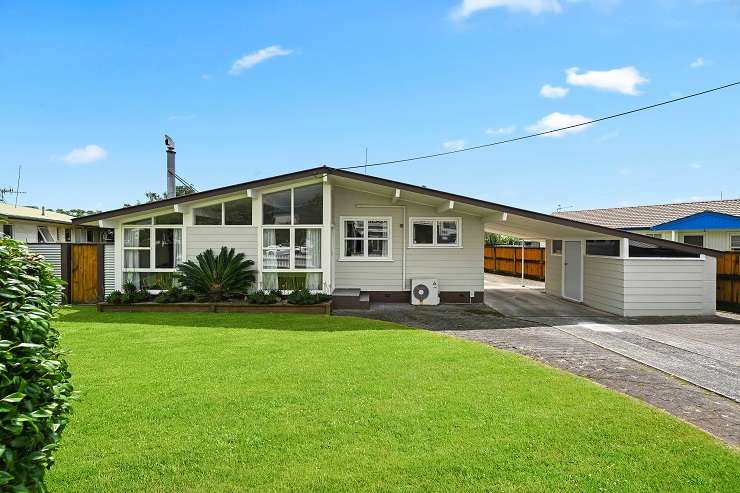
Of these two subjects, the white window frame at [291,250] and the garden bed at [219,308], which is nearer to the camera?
the garden bed at [219,308]

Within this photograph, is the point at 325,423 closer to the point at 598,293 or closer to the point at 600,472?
the point at 600,472

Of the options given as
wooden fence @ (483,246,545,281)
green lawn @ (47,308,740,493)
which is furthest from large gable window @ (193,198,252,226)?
wooden fence @ (483,246,545,281)

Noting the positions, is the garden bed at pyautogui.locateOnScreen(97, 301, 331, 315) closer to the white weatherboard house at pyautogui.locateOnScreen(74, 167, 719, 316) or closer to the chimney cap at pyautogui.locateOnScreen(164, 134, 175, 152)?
the white weatherboard house at pyautogui.locateOnScreen(74, 167, 719, 316)

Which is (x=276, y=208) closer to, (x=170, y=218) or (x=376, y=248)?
(x=170, y=218)

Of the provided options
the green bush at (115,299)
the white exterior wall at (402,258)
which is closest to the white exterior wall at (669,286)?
the white exterior wall at (402,258)

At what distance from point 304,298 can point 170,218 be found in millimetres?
4476

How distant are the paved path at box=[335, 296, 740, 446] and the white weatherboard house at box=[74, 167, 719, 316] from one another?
111 centimetres

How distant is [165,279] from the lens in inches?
472

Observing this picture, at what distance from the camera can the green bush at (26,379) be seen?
1.95 meters

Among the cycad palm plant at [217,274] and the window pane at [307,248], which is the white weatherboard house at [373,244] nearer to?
the window pane at [307,248]

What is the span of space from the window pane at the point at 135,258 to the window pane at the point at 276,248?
10.8ft

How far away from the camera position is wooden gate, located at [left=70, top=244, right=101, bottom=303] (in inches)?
521

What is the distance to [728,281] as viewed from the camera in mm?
11773

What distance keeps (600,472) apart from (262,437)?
266 centimetres
